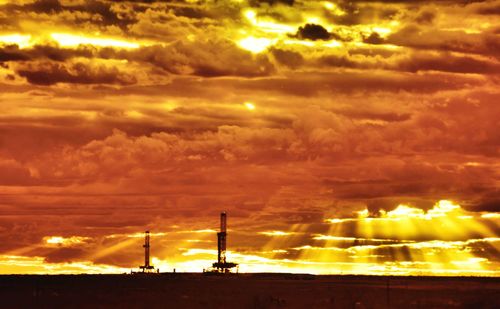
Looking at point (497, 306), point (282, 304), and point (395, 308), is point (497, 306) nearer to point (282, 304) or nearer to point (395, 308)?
point (395, 308)

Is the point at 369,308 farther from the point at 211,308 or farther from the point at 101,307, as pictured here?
the point at 101,307

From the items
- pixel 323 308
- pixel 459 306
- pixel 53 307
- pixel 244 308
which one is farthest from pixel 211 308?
pixel 459 306

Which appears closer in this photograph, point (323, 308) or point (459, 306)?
point (323, 308)

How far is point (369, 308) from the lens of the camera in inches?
5108

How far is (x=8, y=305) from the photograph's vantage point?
14188 cm

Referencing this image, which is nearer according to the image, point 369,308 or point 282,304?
point 369,308

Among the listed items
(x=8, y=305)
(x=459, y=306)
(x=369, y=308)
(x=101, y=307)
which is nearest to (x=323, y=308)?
(x=369, y=308)

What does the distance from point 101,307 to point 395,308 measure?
150 ft

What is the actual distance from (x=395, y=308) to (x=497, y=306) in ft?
51.9

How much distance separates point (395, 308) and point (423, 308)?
4.27 metres

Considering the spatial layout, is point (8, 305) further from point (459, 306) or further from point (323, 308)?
point (459, 306)

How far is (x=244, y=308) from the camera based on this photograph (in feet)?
438

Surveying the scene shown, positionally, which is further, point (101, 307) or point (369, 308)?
point (101, 307)

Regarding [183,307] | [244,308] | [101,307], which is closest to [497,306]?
[244,308]
